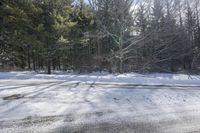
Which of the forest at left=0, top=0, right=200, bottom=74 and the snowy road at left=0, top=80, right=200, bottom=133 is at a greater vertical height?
the forest at left=0, top=0, right=200, bottom=74

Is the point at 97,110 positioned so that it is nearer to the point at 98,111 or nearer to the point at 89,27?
the point at 98,111

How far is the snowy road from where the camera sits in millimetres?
5652

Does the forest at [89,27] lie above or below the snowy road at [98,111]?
above

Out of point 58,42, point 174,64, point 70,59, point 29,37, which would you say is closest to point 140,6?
point 58,42

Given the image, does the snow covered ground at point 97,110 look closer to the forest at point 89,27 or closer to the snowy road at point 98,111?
the snowy road at point 98,111

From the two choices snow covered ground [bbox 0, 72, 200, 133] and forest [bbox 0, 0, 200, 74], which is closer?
snow covered ground [bbox 0, 72, 200, 133]

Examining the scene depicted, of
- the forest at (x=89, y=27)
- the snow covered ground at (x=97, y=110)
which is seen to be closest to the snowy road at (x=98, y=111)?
the snow covered ground at (x=97, y=110)

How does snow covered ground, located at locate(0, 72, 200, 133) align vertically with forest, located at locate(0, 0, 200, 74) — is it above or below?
below

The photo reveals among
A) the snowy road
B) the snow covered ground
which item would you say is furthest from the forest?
the snowy road

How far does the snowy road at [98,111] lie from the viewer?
5.65 m

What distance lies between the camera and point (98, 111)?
22.6 feet

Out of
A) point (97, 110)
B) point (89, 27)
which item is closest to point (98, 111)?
point (97, 110)

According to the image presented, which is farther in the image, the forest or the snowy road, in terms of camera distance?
the forest

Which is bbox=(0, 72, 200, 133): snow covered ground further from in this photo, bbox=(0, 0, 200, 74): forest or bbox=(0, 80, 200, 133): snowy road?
bbox=(0, 0, 200, 74): forest
